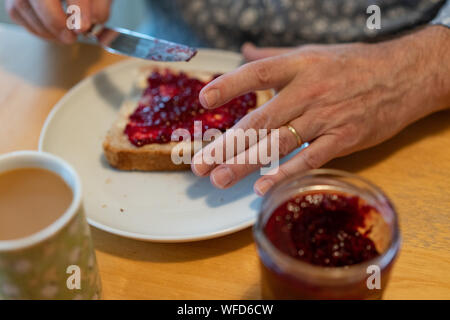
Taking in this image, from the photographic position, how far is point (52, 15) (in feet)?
4.87

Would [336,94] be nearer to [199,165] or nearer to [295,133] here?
[295,133]

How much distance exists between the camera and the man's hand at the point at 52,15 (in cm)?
148

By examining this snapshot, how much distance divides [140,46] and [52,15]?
314mm

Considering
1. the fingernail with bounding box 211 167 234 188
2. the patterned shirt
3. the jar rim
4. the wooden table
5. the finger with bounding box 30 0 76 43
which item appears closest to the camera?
the jar rim

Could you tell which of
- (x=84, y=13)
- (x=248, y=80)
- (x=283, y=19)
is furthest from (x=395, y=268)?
(x=84, y=13)

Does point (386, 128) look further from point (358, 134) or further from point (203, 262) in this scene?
point (203, 262)

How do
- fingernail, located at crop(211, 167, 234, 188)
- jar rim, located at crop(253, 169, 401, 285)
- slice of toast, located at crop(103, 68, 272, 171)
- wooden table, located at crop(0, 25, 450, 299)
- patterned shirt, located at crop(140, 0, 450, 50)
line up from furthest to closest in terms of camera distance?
patterned shirt, located at crop(140, 0, 450, 50), slice of toast, located at crop(103, 68, 272, 171), fingernail, located at crop(211, 167, 234, 188), wooden table, located at crop(0, 25, 450, 299), jar rim, located at crop(253, 169, 401, 285)

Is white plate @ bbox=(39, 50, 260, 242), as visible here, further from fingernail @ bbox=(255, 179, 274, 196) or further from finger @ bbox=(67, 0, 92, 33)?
finger @ bbox=(67, 0, 92, 33)

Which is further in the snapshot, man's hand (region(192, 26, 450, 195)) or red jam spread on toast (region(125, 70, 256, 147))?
red jam spread on toast (region(125, 70, 256, 147))

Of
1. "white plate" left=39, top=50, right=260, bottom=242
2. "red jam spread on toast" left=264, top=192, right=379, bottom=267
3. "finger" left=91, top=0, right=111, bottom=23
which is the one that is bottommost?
"white plate" left=39, top=50, right=260, bottom=242

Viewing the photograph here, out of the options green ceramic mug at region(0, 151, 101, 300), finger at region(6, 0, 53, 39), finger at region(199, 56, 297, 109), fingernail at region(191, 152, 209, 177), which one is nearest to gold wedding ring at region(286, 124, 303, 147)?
finger at region(199, 56, 297, 109)

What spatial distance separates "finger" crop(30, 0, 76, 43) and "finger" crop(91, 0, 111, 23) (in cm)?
12

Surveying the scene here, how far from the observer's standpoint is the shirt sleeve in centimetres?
142

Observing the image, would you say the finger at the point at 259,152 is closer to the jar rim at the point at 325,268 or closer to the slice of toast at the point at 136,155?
the slice of toast at the point at 136,155
